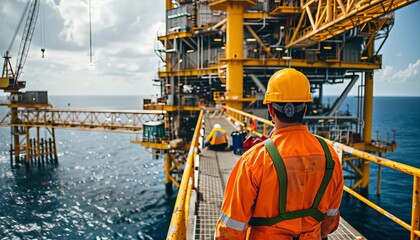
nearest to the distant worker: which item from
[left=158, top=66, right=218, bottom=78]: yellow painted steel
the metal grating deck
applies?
the metal grating deck

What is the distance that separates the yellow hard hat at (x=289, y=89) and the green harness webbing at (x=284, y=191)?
357 millimetres

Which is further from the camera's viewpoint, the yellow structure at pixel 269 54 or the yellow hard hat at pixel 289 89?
the yellow structure at pixel 269 54

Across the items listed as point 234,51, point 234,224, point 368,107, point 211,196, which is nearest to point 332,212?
point 234,224

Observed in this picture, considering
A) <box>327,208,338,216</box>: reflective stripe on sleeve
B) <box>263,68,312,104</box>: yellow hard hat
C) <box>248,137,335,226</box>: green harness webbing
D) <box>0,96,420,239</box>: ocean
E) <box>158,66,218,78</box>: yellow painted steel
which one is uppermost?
<box>158,66,218,78</box>: yellow painted steel

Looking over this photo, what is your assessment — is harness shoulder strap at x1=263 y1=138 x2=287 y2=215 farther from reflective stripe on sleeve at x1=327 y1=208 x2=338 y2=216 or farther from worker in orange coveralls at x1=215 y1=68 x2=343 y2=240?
reflective stripe on sleeve at x1=327 y1=208 x2=338 y2=216

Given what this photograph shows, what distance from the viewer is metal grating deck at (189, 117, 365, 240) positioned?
440 centimetres

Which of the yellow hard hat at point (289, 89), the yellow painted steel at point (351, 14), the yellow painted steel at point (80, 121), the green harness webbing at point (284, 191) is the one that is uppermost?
the yellow painted steel at point (351, 14)

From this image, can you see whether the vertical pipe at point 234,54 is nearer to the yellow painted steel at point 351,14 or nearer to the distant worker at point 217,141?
the yellow painted steel at point 351,14

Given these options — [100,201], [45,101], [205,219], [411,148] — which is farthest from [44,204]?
[411,148]

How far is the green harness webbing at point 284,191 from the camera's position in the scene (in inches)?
84.7

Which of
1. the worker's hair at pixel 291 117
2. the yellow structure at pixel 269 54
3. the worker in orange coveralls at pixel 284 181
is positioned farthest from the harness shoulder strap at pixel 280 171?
the yellow structure at pixel 269 54

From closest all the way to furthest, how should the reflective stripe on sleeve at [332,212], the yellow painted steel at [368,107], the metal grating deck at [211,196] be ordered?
the reflective stripe on sleeve at [332,212]
the metal grating deck at [211,196]
the yellow painted steel at [368,107]

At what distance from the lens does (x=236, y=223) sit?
219 centimetres

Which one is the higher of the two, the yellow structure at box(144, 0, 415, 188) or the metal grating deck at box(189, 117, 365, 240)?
the yellow structure at box(144, 0, 415, 188)
